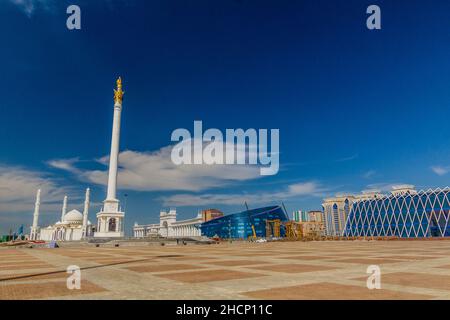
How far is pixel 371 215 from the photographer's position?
166 m

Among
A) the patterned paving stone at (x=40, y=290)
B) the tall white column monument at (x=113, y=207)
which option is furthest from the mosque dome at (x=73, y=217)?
the patterned paving stone at (x=40, y=290)

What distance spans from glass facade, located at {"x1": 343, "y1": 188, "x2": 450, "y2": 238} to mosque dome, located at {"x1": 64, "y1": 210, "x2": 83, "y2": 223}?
141110mm

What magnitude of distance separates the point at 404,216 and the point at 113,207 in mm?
127887

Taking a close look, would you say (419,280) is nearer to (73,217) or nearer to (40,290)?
(40,290)

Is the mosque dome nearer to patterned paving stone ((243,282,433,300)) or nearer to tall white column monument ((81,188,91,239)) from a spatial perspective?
tall white column monument ((81,188,91,239))

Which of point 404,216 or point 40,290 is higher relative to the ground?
point 404,216

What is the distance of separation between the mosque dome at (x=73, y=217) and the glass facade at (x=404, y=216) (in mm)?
141110

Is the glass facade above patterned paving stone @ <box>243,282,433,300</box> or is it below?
above

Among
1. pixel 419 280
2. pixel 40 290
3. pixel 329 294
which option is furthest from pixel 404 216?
pixel 40 290

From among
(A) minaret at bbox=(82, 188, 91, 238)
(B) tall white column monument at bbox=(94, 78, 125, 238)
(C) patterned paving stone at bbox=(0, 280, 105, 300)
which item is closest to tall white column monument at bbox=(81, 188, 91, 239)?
(A) minaret at bbox=(82, 188, 91, 238)

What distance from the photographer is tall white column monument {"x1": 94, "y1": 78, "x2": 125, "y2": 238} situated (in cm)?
8831

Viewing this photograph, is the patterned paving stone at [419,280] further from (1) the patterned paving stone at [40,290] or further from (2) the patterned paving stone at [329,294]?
(1) the patterned paving stone at [40,290]

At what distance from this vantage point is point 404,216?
147 metres
